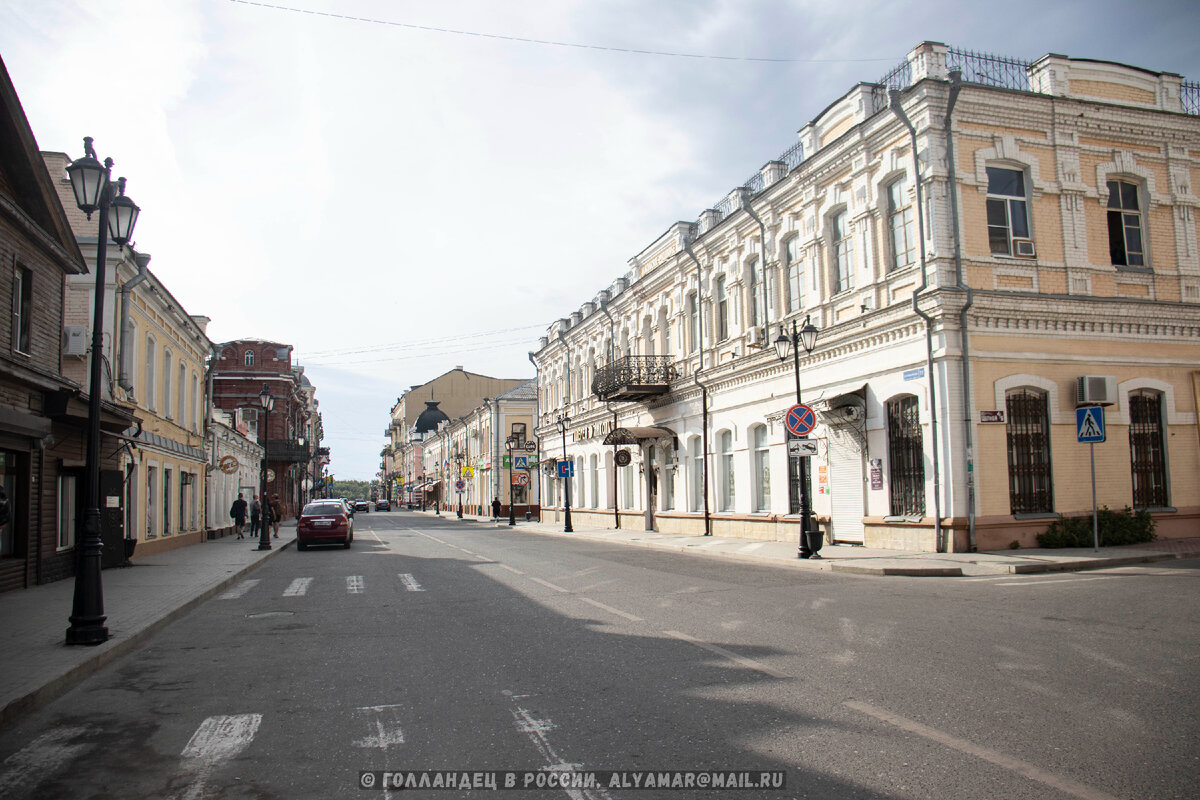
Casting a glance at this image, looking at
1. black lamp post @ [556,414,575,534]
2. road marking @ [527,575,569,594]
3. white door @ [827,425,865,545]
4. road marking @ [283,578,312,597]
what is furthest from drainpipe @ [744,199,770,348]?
black lamp post @ [556,414,575,534]

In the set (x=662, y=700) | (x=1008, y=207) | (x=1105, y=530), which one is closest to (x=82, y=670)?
(x=662, y=700)

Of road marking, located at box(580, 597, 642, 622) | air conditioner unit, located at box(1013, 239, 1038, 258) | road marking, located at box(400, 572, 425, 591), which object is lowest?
road marking, located at box(400, 572, 425, 591)

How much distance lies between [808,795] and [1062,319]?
16.7 m

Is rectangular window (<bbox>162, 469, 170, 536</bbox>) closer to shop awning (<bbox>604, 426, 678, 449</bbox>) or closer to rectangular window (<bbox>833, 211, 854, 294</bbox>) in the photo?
shop awning (<bbox>604, 426, 678, 449</bbox>)

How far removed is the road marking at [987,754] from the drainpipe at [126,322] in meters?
19.5

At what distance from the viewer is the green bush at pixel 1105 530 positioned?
17141mm

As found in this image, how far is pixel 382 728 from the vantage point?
572cm

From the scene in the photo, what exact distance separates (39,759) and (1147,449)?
20.2 meters

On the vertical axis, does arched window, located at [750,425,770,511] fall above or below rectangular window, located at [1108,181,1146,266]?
below

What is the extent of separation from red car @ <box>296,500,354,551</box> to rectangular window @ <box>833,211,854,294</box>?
17.6 meters

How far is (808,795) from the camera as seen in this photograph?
14.1ft

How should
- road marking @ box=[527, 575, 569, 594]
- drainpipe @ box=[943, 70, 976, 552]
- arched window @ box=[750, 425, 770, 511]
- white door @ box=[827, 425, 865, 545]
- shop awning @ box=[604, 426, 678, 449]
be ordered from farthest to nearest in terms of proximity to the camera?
shop awning @ box=[604, 426, 678, 449] < arched window @ box=[750, 425, 770, 511] < white door @ box=[827, 425, 865, 545] < drainpipe @ box=[943, 70, 976, 552] < road marking @ box=[527, 575, 569, 594]

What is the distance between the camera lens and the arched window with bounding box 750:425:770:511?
24.5 metres

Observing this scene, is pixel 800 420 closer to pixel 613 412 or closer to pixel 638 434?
pixel 638 434
